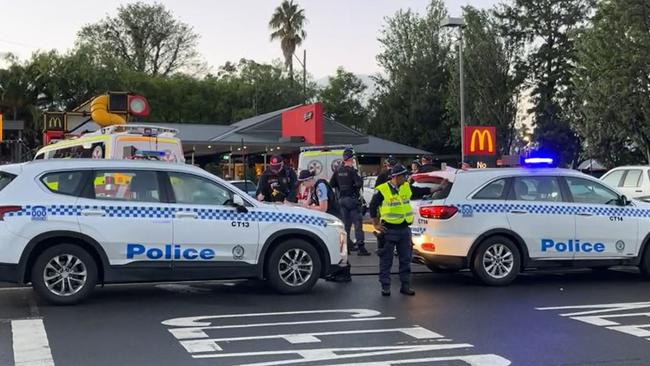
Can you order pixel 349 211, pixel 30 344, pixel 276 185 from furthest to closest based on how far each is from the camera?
pixel 349 211
pixel 276 185
pixel 30 344

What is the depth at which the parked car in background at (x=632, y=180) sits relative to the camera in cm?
1697

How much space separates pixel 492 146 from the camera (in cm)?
1538

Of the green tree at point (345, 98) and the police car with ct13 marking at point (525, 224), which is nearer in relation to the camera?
the police car with ct13 marking at point (525, 224)

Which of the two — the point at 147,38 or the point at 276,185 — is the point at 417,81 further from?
the point at 276,185

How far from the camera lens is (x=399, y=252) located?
923 cm

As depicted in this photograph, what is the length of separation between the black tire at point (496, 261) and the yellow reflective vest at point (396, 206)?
1363mm

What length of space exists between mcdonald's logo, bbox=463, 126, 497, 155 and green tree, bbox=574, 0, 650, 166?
54.9 feet

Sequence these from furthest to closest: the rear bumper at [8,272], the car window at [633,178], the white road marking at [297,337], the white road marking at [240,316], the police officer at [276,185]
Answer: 1. the car window at [633,178]
2. the police officer at [276,185]
3. the rear bumper at [8,272]
4. the white road marking at [240,316]
5. the white road marking at [297,337]

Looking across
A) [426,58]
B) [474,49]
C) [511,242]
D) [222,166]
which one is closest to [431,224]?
[511,242]

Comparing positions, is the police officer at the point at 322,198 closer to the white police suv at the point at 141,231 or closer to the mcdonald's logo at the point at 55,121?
the white police suv at the point at 141,231

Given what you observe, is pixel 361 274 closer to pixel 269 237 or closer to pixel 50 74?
Result: pixel 269 237

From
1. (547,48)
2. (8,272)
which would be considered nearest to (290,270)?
(8,272)

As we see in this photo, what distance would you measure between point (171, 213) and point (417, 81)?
45.3 m

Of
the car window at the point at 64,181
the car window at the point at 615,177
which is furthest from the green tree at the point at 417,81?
the car window at the point at 64,181
